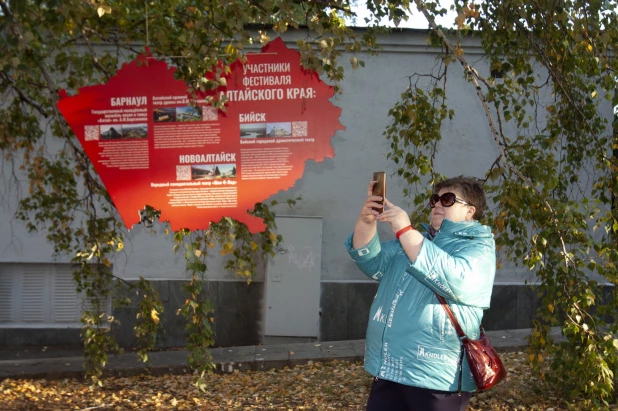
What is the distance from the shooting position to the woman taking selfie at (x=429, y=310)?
2.76m

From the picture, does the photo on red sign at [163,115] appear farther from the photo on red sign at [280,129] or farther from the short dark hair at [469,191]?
the short dark hair at [469,191]

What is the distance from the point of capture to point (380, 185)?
3.00 metres

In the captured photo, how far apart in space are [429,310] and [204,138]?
155cm

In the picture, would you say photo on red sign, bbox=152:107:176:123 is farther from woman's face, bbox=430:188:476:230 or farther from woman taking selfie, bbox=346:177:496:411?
woman's face, bbox=430:188:476:230

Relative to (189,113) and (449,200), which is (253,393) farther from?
(449,200)

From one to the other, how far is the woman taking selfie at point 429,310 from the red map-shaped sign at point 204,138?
0.79 meters

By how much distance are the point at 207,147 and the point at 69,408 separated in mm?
3874

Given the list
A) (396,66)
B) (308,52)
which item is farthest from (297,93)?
(396,66)

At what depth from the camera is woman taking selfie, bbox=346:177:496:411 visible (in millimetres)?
2760

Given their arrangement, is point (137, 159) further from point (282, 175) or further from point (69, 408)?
point (69, 408)

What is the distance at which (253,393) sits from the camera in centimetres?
693

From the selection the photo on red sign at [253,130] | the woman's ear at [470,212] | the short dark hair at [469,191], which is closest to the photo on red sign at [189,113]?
the photo on red sign at [253,130]

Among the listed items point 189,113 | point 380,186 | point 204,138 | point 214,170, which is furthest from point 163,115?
point 380,186

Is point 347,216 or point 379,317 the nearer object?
point 379,317
